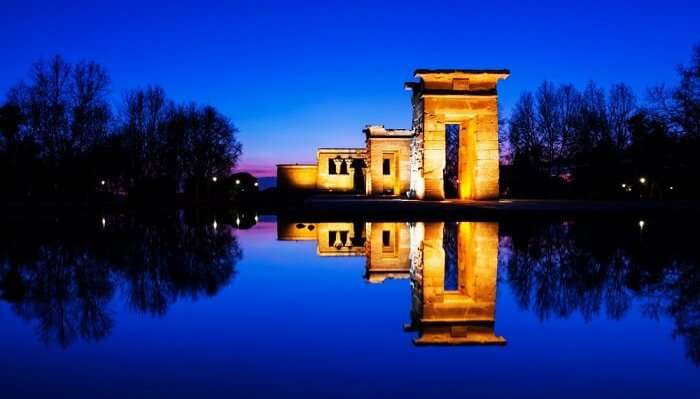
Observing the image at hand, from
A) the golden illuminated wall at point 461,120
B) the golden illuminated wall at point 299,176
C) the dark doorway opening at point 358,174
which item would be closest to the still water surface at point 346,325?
the golden illuminated wall at point 461,120

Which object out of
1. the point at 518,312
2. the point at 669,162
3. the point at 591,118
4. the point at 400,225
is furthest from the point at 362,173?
the point at 518,312

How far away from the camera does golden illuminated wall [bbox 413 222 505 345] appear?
4223mm

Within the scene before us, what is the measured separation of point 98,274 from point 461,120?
2156 cm

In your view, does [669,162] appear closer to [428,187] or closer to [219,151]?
[428,187]

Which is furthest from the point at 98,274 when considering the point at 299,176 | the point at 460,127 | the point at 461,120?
the point at 299,176

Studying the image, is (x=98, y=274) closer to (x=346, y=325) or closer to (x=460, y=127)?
(x=346, y=325)

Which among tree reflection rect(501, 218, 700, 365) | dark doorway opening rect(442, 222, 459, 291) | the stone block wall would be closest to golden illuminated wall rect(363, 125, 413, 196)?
the stone block wall

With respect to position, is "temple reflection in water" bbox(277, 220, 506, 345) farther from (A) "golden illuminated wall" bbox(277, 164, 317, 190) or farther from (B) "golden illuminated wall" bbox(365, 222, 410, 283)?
(A) "golden illuminated wall" bbox(277, 164, 317, 190)

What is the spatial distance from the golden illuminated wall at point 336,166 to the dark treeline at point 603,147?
14794 millimetres

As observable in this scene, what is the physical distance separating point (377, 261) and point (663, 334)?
13.9 ft

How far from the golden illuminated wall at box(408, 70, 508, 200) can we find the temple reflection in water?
10.8 meters

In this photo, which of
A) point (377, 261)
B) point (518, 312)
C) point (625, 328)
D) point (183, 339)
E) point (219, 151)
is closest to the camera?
point (183, 339)

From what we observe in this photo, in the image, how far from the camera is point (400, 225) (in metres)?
14.3

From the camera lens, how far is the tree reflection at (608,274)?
4859mm
